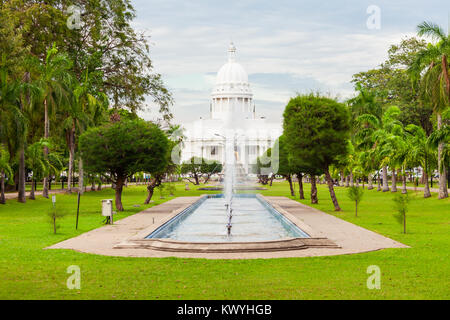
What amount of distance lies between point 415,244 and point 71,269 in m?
8.78

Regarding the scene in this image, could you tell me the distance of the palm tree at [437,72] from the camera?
31.5 meters

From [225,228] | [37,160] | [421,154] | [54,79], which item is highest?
[54,79]

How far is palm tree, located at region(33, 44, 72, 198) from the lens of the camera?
3606cm

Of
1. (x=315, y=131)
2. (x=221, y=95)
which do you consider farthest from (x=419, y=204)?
(x=221, y=95)

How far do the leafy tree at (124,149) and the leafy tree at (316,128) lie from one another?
6254 millimetres

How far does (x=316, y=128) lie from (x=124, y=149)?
8.94m

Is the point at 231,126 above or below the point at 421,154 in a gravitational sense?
above

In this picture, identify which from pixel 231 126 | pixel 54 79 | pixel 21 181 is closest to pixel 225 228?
pixel 21 181

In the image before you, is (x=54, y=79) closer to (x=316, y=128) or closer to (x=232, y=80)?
(x=316, y=128)

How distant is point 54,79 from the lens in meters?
37.1

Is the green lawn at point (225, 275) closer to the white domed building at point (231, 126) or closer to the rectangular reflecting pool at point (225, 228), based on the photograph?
the rectangular reflecting pool at point (225, 228)

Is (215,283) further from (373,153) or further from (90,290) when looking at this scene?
(373,153)

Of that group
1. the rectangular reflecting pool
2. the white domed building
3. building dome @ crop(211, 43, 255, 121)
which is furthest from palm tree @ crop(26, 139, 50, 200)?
building dome @ crop(211, 43, 255, 121)

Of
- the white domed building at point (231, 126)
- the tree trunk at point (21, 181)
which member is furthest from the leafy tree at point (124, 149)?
the white domed building at point (231, 126)
